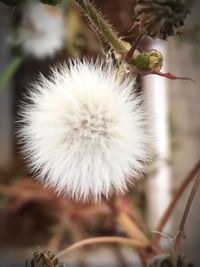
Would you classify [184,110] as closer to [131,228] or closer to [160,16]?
[131,228]

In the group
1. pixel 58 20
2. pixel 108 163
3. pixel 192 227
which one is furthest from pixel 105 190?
pixel 58 20

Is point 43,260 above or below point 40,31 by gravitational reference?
below

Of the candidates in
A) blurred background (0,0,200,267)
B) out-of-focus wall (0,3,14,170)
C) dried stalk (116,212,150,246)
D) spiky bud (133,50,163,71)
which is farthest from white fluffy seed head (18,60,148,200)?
out-of-focus wall (0,3,14,170)

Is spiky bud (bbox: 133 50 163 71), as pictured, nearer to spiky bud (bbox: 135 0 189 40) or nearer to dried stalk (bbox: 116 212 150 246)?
spiky bud (bbox: 135 0 189 40)

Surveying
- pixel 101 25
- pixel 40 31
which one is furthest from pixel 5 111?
pixel 101 25

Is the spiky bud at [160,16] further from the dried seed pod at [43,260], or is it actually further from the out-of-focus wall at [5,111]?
the out-of-focus wall at [5,111]

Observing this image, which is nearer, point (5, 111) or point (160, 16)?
point (160, 16)

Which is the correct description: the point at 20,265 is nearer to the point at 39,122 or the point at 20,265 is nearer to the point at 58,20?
the point at 58,20

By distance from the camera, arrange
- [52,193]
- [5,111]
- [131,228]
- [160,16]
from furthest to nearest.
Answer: [5,111] → [52,193] → [131,228] → [160,16]
